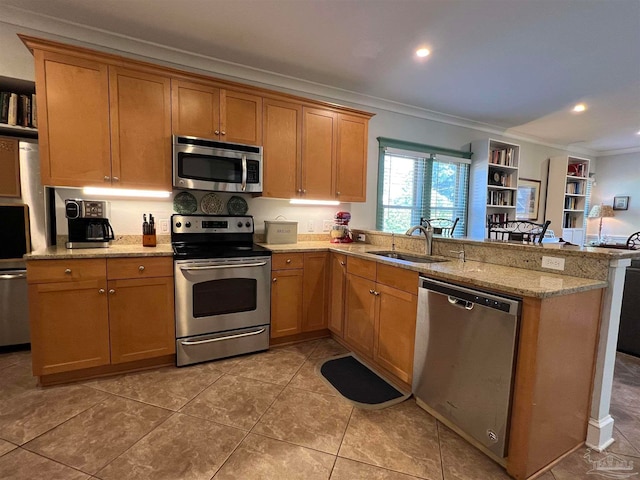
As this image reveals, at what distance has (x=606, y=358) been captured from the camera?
171 cm

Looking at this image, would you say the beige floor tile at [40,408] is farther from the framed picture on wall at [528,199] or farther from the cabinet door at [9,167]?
the framed picture on wall at [528,199]

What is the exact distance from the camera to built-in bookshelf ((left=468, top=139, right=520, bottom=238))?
4.85 metres

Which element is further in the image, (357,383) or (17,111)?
(17,111)

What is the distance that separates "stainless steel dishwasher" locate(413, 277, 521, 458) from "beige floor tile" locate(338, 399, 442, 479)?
140mm

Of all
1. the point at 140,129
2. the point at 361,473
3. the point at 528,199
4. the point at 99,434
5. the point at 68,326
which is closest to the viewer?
the point at 361,473

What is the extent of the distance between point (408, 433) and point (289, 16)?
2966mm

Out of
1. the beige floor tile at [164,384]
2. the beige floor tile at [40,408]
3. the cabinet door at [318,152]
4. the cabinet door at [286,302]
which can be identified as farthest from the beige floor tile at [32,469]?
the cabinet door at [318,152]

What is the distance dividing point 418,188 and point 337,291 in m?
2.37

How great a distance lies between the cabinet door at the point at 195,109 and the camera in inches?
104

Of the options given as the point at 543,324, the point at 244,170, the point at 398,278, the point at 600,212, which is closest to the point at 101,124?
the point at 244,170

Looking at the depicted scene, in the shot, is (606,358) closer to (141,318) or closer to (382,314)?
(382,314)

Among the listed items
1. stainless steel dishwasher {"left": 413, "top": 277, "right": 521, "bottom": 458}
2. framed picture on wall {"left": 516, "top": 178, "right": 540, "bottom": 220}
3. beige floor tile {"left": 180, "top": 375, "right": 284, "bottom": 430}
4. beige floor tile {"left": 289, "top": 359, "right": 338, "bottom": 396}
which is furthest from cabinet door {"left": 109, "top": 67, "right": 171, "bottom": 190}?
framed picture on wall {"left": 516, "top": 178, "right": 540, "bottom": 220}

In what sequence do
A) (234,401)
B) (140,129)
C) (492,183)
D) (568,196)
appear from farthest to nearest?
(568,196), (492,183), (140,129), (234,401)

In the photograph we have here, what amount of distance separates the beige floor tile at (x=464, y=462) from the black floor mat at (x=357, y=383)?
441 mm
